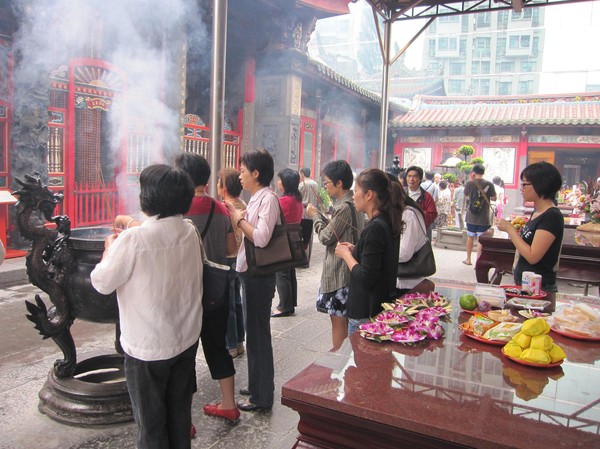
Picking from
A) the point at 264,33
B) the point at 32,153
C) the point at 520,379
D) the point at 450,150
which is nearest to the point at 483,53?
the point at 450,150

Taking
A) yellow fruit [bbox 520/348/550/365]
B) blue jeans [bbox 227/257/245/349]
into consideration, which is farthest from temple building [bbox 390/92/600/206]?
yellow fruit [bbox 520/348/550/365]

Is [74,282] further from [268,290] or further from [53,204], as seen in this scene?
[268,290]

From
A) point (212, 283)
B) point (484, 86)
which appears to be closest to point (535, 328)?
point (212, 283)

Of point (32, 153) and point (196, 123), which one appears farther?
point (196, 123)

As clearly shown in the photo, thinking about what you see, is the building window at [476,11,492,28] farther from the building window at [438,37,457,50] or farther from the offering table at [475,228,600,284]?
the offering table at [475,228,600,284]

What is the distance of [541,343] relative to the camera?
1826 mm

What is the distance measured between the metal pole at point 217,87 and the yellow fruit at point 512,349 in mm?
1835

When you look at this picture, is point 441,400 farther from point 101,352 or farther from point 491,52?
point 491,52

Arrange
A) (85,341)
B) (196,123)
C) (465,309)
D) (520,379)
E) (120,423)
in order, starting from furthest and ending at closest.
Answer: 1. (196,123)
2. (85,341)
3. (120,423)
4. (465,309)
5. (520,379)

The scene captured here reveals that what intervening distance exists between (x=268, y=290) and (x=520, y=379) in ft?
4.65

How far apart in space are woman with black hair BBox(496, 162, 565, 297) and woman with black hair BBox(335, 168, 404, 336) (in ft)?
2.59

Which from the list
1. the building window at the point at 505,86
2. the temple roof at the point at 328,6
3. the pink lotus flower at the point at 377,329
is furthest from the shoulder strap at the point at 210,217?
the building window at the point at 505,86

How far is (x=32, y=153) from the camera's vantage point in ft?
21.0

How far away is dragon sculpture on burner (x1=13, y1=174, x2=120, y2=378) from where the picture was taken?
106 inches
